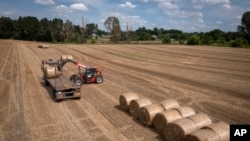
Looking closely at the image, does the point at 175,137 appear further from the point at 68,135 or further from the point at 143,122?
the point at 68,135

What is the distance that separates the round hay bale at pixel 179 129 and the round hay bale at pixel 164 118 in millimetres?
481

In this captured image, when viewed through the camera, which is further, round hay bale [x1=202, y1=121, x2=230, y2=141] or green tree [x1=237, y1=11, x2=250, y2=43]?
green tree [x1=237, y1=11, x2=250, y2=43]

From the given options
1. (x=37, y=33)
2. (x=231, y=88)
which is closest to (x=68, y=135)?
Answer: (x=231, y=88)

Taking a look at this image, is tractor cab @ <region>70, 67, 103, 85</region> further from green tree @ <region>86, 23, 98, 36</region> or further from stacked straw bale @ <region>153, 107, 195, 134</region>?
green tree @ <region>86, 23, 98, 36</region>

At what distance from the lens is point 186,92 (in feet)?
62.2

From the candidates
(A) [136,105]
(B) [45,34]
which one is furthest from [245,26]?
(A) [136,105]

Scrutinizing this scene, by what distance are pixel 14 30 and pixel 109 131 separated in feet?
389

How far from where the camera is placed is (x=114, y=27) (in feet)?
361

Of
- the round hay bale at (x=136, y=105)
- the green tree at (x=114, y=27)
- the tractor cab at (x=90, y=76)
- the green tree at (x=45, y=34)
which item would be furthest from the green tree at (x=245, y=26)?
the round hay bale at (x=136, y=105)

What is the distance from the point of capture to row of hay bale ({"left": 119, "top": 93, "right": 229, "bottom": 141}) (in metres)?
9.20

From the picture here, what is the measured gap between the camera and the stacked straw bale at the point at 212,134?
8.86m

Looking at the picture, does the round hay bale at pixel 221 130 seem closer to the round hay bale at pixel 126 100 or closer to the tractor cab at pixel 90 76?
the round hay bale at pixel 126 100

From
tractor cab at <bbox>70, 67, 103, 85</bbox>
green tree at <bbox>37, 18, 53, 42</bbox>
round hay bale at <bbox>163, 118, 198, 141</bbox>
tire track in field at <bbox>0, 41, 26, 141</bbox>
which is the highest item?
green tree at <bbox>37, 18, 53, 42</bbox>

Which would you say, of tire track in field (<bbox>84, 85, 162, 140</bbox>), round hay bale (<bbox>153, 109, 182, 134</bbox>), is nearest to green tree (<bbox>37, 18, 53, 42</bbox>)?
tire track in field (<bbox>84, 85, 162, 140</bbox>)
